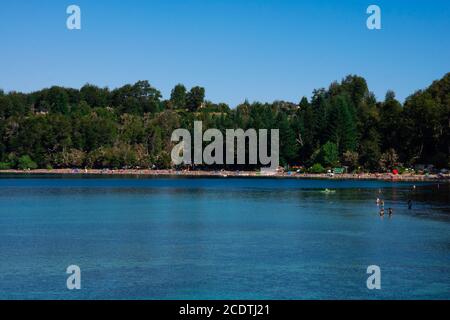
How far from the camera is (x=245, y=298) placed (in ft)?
111

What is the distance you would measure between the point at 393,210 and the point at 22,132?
13586 centimetres

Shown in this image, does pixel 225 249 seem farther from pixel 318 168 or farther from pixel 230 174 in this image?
pixel 230 174

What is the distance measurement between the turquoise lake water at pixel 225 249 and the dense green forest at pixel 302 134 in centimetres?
5889

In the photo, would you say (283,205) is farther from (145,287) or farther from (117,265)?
(145,287)

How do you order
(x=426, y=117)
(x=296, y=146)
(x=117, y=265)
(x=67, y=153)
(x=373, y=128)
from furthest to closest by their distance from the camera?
1. (x=67, y=153)
2. (x=296, y=146)
3. (x=373, y=128)
4. (x=426, y=117)
5. (x=117, y=265)

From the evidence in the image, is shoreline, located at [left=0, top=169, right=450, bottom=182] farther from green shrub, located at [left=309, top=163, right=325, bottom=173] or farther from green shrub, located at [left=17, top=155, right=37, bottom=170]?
green shrub, located at [left=17, top=155, right=37, bottom=170]

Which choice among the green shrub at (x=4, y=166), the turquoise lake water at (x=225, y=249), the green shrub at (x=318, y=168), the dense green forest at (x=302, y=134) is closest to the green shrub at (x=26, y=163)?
the dense green forest at (x=302, y=134)

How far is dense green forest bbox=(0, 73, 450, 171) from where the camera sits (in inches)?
5522

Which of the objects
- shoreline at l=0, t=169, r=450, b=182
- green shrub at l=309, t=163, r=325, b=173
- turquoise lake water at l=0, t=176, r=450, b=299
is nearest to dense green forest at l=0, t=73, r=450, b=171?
green shrub at l=309, t=163, r=325, b=173

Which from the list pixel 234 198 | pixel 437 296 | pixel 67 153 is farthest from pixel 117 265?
pixel 67 153

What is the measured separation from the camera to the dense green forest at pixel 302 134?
140250 mm

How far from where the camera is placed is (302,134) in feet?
527

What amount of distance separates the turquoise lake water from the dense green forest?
58.9 m

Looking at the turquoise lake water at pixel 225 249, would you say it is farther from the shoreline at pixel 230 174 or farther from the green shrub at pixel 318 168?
the green shrub at pixel 318 168
